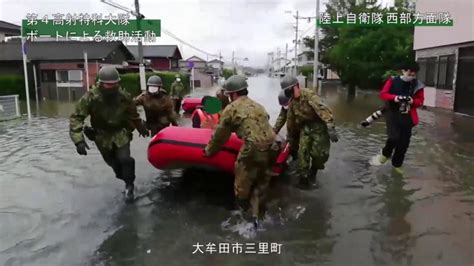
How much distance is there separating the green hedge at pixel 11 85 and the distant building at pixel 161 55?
19055 millimetres

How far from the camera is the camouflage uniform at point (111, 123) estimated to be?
477 cm

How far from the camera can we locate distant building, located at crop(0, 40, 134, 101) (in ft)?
89.0

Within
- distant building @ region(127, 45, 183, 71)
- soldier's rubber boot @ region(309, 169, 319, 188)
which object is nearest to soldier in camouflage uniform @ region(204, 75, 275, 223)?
soldier's rubber boot @ region(309, 169, 319, 188)

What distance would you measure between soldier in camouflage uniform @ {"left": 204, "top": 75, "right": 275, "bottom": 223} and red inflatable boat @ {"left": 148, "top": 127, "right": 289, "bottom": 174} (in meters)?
0.50

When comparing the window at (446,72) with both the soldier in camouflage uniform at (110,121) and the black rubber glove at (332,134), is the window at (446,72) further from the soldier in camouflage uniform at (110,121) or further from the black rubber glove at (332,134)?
the soldier in camouflage uniform at (110,121)

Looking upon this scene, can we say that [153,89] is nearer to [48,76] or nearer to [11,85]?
[11,85]

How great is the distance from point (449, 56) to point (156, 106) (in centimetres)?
1305

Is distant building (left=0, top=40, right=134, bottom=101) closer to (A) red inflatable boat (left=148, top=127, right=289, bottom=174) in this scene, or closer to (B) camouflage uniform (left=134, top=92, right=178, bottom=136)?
(B) camouflage uniform (left=134, top=92, right=178, bottom=136)

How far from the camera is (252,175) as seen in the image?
4.11 metres

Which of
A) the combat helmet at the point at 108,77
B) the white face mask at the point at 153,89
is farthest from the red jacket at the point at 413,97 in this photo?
the combat helmet at the point at 108,77

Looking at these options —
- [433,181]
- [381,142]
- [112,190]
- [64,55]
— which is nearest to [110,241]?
[112,190]

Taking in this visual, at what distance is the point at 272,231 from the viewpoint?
13.7 feet

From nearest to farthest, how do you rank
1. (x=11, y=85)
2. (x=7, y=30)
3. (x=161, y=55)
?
(x=11, y=85) → (x=7, y=30) → (x=161, y=55)

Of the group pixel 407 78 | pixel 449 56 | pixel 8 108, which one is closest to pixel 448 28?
pixel 449 56
